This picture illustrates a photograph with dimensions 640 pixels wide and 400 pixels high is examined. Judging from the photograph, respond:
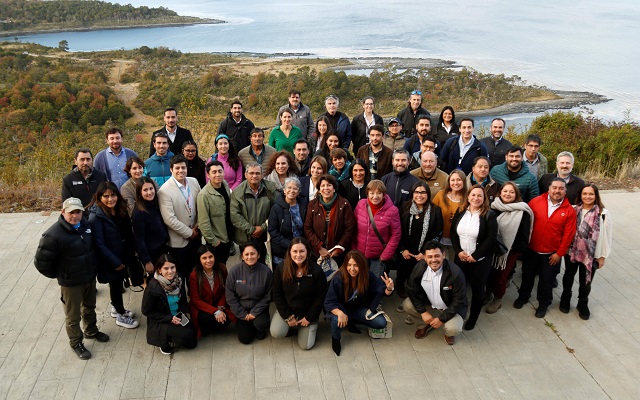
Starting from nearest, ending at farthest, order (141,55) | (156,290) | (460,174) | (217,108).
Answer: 1. (156,290)
2. (460,174)
3. (217,108)
4. (141,55)

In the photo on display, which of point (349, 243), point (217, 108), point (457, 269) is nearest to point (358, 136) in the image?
point (349, 243)

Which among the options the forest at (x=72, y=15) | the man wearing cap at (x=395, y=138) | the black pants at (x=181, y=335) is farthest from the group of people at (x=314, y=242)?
the forest at (x=72, y=15)

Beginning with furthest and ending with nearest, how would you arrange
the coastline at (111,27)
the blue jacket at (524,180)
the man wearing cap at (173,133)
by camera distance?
the coastline at (111,27), the man wearing cap at (173,133), the blue jacket at (524,180)

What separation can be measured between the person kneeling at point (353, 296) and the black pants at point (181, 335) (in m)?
1.30

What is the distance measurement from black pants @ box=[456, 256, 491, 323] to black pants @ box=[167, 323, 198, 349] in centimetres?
273

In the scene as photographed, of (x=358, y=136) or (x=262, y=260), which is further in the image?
(x=358, y=136)

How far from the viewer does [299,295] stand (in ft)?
15.8

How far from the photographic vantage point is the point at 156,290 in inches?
185

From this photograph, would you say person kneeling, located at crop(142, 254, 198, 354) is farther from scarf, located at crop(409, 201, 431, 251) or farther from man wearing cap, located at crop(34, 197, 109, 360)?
scarf, located at crop(409, 201, 431, 251)

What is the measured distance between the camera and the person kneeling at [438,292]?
473 cm

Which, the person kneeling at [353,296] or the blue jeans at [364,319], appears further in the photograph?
the blue jeans at [364,319]

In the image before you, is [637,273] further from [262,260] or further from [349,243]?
[262,260]

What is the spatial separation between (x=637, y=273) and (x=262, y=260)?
4.71m

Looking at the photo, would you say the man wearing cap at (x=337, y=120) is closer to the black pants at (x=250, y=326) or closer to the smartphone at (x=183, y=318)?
the black pants at (x=250, y=326)
